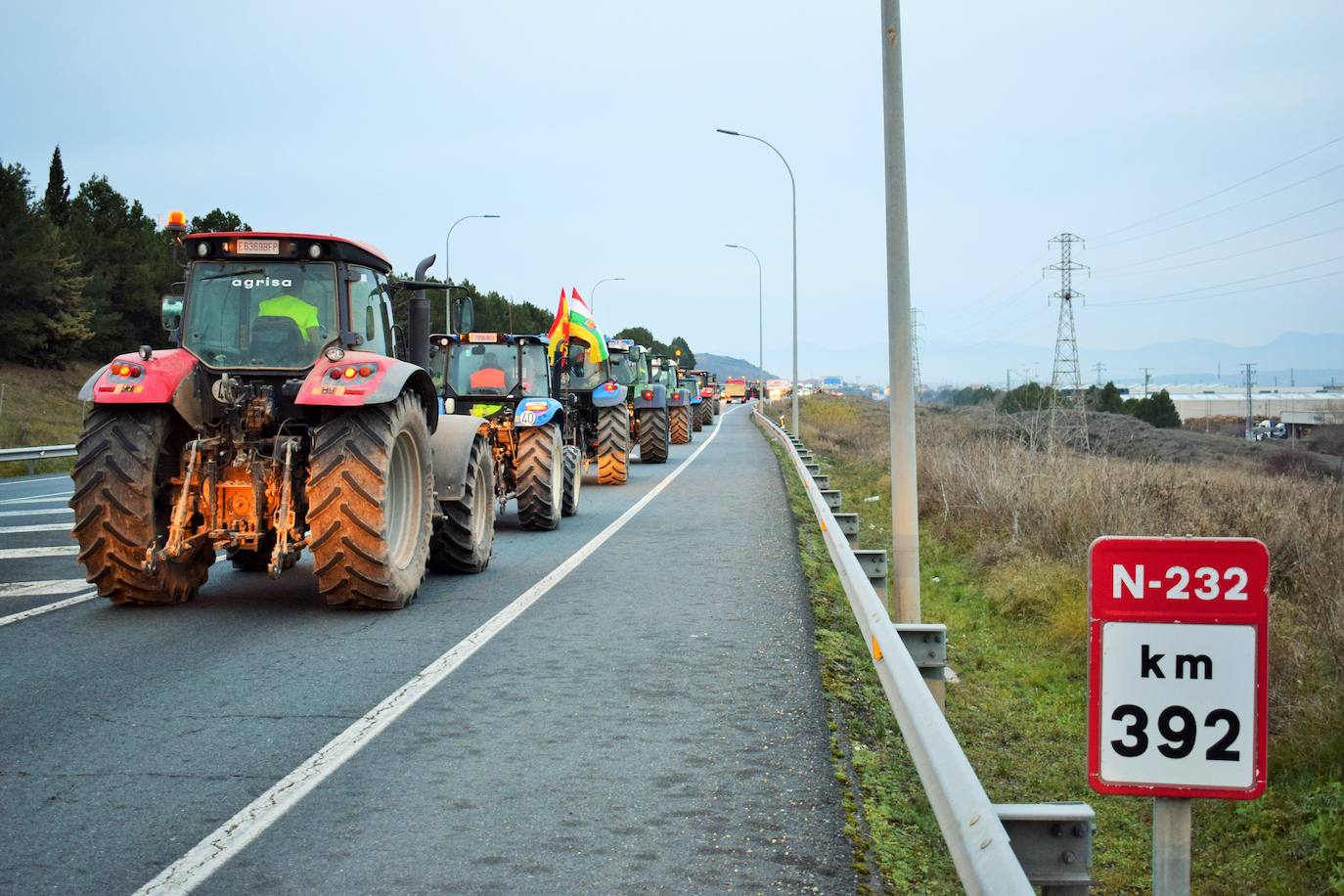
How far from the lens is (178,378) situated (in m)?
9.65

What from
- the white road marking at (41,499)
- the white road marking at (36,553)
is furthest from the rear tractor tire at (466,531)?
the white road marking at (41,499)

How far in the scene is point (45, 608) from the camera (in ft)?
32.7

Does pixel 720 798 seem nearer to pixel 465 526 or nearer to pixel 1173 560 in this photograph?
pixel 1173 560

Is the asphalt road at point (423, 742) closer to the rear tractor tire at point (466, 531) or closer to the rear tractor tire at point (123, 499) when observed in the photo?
the rear tractor tire at point (123, 499)

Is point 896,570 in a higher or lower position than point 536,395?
lower

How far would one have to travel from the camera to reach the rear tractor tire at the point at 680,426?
4234 centimetres

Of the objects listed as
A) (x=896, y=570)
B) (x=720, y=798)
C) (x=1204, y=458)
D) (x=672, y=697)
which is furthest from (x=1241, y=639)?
(x=1204, y=458)

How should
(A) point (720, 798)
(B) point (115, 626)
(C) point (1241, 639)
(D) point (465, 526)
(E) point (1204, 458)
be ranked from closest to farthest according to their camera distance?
(C) point (1241, 639)
(A) point (720, 798)
(B) point (115, 626)
(D) point (465, 526)
(E) point (1204, 458)

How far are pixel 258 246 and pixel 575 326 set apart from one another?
34.9 ft

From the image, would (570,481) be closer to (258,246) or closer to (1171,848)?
(258,246)

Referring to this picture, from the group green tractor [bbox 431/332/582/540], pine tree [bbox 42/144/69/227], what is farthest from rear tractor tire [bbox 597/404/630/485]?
pine tree [bbox 42/144/69/227]

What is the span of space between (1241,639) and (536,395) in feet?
48.3

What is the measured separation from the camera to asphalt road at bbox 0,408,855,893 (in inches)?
186

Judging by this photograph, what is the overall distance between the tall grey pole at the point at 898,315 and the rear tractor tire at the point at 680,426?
32234 millimetres
